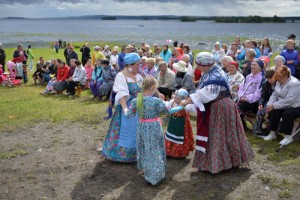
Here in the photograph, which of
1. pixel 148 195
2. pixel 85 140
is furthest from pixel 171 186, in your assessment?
pixel 85 140

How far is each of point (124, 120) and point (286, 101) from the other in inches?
132

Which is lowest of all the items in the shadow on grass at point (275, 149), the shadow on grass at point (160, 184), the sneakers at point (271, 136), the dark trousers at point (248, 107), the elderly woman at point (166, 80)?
the shadow on grass at point (160, 184)

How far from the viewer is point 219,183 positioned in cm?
514

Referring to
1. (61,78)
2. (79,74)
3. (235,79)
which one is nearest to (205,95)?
(235,79)

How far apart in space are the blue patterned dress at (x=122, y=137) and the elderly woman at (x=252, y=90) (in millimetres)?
2993

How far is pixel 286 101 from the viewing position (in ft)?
21.8

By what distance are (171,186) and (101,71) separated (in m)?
7.64

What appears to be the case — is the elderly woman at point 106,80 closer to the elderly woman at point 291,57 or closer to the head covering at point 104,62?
the head covering at point 104,62

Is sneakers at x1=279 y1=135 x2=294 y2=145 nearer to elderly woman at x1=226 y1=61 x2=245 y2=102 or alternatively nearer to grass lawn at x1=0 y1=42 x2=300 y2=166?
grass lawn at x1=0 y1=42 x2=300 y2=166

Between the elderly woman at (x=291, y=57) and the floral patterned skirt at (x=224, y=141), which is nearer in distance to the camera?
the floral patterned skirt at (x=224, y=141)

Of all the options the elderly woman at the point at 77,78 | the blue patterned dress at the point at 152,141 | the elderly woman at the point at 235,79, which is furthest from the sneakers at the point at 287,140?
the elderly woman at the point at 77,78

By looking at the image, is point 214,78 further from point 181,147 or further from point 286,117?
point 286,117

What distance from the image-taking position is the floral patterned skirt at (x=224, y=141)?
515cm

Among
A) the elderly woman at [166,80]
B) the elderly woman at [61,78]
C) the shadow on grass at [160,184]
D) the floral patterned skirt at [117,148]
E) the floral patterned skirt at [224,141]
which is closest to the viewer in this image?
the shadow on grass at [160,184]
